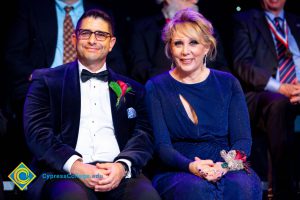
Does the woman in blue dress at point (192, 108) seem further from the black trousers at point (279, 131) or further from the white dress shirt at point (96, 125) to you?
the black trousers at point (279, 131)

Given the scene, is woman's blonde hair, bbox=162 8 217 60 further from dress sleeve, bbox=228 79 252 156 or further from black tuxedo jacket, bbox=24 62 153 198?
black tuxedo jacket, bbox=24 62 153 198

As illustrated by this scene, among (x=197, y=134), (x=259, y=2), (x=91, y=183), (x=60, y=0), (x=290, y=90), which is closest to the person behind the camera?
(x=91, y=183)

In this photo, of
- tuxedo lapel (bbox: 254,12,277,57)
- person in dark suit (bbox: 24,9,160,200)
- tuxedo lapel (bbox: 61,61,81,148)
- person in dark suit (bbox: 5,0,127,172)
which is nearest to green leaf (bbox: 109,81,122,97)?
person in dark suit (bbox: 24,9,160,200)

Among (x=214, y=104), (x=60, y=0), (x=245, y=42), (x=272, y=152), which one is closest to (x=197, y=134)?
(x=214, y=104)

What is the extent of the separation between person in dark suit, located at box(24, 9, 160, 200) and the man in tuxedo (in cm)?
104

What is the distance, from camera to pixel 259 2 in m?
5.06

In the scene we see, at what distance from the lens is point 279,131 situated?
3.79 meters

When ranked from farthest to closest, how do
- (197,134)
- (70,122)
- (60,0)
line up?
(60,0), (197,134), (70,122)

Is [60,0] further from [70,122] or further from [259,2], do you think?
[259,2]

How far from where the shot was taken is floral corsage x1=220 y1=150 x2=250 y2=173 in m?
3.06

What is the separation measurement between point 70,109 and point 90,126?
16 centimetres

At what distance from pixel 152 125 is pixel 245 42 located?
1486mm

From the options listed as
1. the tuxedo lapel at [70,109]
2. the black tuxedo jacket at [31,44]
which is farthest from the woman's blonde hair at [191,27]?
the black tuxedo jacket at [31,44]

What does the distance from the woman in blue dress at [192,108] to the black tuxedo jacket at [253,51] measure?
2.74ft
